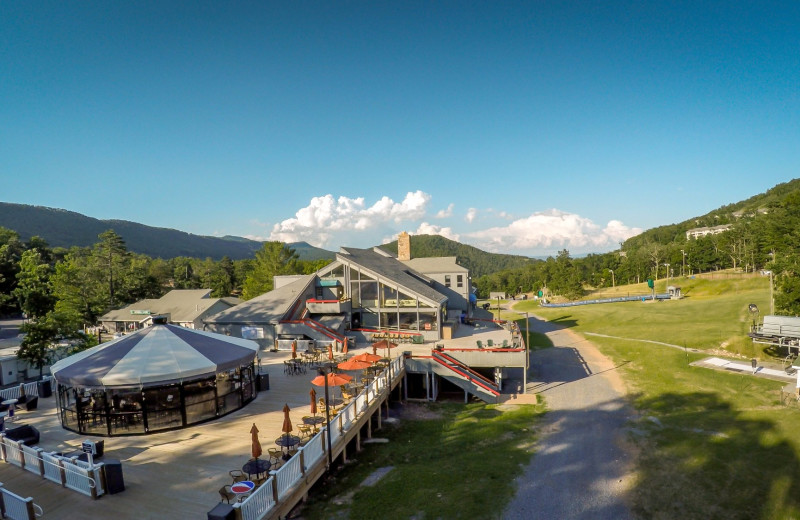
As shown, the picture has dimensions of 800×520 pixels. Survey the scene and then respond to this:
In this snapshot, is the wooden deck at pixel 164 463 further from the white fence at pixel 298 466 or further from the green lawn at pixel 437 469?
the green lawn at pixel 437 469

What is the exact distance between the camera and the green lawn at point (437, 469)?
461 inches

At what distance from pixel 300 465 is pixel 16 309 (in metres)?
77.0

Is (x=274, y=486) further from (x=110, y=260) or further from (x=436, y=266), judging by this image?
(x=110, y=260)

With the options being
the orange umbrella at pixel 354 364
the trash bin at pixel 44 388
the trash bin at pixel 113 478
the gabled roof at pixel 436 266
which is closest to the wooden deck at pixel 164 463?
the trash bin at pixel 113 478

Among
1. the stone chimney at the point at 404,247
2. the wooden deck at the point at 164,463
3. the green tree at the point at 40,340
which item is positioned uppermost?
the stone chimney at the point at 404,247

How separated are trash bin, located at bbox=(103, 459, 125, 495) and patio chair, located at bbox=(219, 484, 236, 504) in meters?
2.67

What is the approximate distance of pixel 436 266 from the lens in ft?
138

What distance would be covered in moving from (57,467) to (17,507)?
2.00 m

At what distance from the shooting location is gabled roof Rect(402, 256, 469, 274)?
Answer: 40.6m

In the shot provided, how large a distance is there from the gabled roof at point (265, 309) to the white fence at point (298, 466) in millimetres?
14090

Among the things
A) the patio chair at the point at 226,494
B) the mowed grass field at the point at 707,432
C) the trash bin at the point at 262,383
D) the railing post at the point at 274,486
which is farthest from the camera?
the trash bin at the point at 262,383

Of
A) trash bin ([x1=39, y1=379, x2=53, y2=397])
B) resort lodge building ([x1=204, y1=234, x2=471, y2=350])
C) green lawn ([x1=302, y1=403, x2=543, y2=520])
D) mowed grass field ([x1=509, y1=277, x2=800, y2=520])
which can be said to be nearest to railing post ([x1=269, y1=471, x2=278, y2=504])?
green lawn ([x1=302, y1=403, x2=543, y2=520])

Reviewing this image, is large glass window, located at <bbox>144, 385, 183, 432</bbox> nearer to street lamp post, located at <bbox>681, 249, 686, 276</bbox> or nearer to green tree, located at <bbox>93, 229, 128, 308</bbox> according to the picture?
green tree, located at <bbox>93, 229, 128, 308</bbox>

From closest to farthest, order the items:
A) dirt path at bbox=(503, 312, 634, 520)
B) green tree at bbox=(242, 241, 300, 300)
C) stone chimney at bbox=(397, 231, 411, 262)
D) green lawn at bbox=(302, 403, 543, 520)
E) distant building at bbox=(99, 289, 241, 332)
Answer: green lawn at bbox=(302, 403, 543, 520), dirt path at bbox=(503, 312, 634, 520), distant building at bbox=(99, 289, 241, 332), stone chimney at bbox=(397, 231, 411, 262), green tree at bbox=(242, 241, 300, 300)
